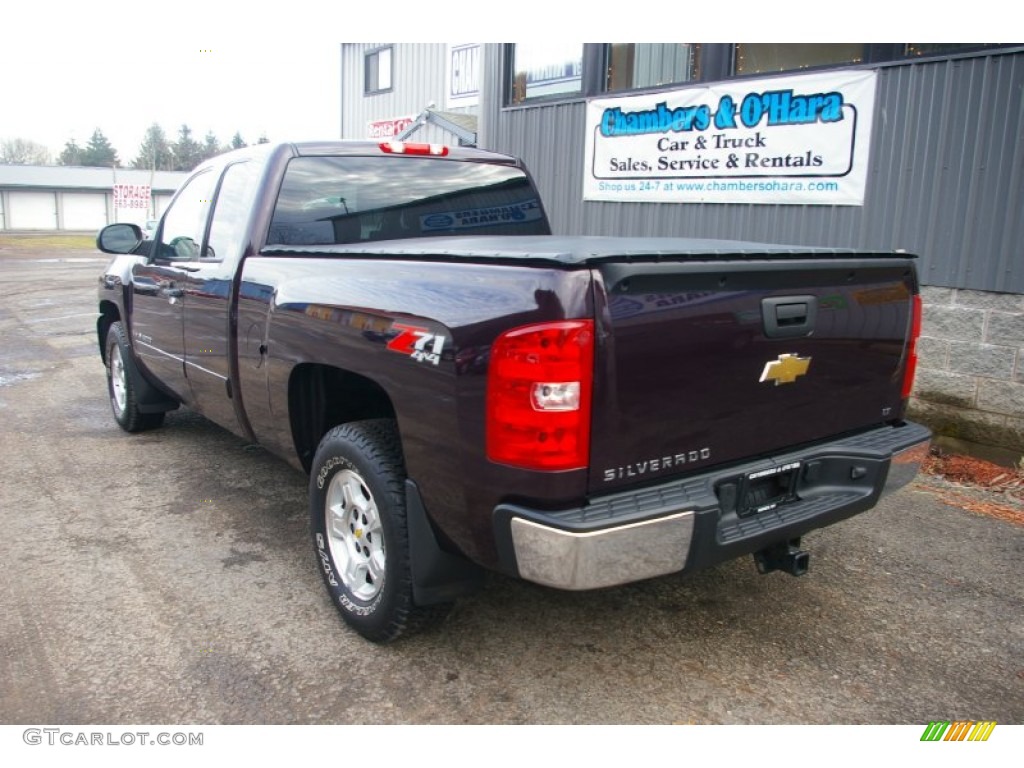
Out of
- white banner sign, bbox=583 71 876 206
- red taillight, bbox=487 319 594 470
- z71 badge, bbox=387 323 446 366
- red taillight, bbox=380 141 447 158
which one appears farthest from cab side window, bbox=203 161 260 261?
white banner sign, bbox=583 71 876 206

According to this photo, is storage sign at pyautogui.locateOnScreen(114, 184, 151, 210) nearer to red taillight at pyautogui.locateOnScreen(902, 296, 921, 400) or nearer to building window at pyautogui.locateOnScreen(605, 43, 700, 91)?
building window at pyautogui.locateOnScreen(605, 43, 700, 91)

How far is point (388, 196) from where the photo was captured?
441 cm

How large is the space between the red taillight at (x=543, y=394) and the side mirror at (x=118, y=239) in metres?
Answer: 3.90

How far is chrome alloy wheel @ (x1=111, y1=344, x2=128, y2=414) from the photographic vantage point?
19.6ft

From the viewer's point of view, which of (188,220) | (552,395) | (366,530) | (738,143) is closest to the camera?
(552,395)

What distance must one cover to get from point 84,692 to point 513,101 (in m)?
7.79

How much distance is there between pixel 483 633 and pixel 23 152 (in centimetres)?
10602

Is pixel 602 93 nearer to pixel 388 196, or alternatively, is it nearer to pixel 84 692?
pixel 388 196

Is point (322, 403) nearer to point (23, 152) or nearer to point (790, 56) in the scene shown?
point (790, 56)

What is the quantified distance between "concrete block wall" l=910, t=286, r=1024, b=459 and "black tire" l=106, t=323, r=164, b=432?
17.9ft

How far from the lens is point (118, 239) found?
17.9ft

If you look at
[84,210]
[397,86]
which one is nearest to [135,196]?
[397,86]

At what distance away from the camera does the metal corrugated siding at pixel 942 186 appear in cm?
538

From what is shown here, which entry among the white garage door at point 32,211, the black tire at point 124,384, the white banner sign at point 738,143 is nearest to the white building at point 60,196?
the white garage door at point 32,211
